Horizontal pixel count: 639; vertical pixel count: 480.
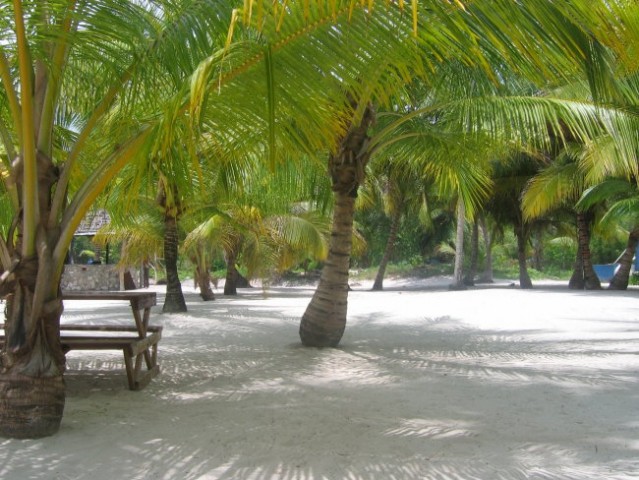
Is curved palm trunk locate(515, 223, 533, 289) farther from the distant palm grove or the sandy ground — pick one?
the distant palm grove

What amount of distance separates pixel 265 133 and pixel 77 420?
2386mm

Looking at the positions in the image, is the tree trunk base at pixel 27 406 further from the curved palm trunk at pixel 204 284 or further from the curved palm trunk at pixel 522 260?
the curved palm trunk at pixel 522 260

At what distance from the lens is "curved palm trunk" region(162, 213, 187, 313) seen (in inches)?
465

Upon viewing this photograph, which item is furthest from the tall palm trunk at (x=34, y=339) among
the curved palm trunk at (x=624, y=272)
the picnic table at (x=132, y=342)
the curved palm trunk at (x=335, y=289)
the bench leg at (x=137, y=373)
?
the curved palm trunk at (x=624, y=272)

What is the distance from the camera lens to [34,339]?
12.5ft

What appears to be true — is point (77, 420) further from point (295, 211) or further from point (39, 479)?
point (295, 211)

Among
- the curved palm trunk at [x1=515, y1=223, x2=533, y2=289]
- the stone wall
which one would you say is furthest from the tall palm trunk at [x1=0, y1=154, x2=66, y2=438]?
the curved palm trunk at [x1=515, y1=223, x2=533, y2=289]

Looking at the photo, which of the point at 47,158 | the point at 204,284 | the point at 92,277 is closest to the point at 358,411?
the point at 47,158

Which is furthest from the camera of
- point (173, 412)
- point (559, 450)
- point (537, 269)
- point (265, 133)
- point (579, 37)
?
point (537, 269)

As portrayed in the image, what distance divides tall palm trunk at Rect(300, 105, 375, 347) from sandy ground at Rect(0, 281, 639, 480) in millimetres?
278

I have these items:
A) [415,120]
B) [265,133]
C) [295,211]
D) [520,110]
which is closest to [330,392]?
[265,133]

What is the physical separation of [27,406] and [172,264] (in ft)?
27.5

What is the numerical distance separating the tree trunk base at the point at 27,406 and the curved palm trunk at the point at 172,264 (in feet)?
26.5

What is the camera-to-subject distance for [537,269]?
132 ft
